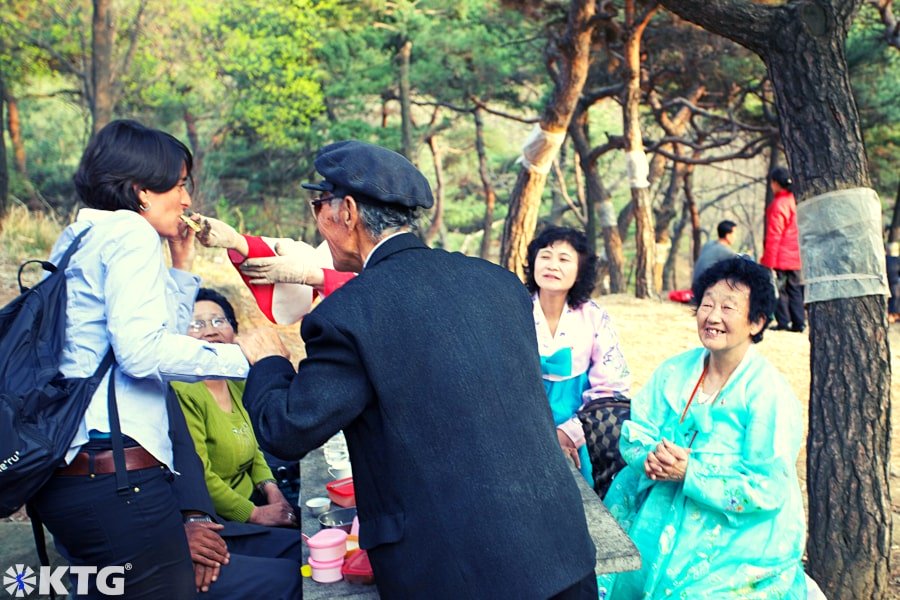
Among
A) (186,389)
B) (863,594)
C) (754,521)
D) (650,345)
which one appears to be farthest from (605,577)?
(650,345)

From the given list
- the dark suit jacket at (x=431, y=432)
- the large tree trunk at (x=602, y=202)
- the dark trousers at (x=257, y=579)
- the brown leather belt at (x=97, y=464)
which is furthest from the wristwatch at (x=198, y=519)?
the large tree trunk at (x=602, y=202)

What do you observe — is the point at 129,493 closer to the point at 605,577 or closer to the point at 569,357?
the point at 605,577

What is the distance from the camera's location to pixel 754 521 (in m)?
2.72

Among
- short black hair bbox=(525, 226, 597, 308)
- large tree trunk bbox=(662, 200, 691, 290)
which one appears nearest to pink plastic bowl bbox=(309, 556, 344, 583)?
short black hair bbox=(525, 226, 597, 308)

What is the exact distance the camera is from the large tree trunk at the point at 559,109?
7.38 metres

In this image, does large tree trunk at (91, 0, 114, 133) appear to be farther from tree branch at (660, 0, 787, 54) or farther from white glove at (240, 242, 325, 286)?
tree branch at (660, 0, 787, 54)

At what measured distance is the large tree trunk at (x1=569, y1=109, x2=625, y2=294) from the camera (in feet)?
43.8

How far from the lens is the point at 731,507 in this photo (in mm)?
2674

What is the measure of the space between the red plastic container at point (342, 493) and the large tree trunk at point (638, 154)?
851 centimetres

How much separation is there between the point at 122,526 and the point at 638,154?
32.0ft

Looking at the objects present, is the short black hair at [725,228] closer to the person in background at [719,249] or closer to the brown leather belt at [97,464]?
the person in background at [719,249]

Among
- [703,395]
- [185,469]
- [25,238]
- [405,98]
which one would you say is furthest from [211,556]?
[405,98]

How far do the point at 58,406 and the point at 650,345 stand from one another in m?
7.32

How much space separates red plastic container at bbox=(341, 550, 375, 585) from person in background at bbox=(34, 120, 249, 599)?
1.50 ft
